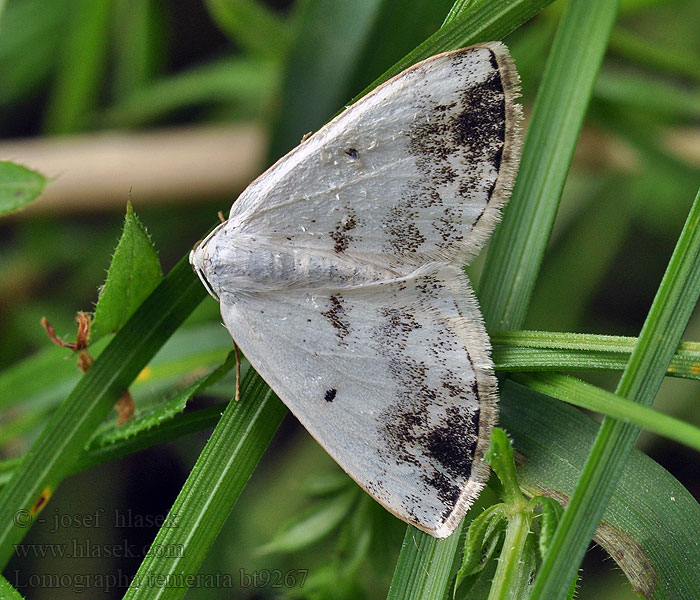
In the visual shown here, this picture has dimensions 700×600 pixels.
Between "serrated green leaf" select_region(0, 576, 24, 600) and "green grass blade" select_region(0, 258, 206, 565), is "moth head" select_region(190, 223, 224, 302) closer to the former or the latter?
"green grass blade" select_region(0, 258, 206, 565)

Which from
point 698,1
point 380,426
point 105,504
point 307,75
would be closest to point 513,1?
point 380,426

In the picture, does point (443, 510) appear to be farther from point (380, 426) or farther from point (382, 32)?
point (382, 32)

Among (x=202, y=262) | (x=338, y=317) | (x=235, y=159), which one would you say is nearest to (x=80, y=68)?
(x=235, y=159)

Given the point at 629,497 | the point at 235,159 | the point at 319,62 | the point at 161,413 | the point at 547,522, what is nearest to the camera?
the point at 547,522

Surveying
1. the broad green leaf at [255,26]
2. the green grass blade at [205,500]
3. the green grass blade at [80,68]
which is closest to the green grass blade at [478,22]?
the green grass blade at [205,500]

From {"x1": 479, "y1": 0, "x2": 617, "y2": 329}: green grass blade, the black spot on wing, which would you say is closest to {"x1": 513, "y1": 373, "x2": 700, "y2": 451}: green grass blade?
{"x1": 479, "y1": 0, "x2": 617, "y2": 329}: green grass blade

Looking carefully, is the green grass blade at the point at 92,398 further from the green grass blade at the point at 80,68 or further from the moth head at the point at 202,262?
the green grass blade at the point at 80,68

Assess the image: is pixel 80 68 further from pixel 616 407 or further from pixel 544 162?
pixel 616 407
